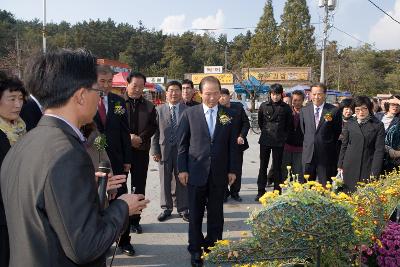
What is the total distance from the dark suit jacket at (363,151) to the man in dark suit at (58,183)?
4.12 metres

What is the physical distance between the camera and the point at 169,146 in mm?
5469

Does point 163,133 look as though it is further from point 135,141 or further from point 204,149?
point 204,149

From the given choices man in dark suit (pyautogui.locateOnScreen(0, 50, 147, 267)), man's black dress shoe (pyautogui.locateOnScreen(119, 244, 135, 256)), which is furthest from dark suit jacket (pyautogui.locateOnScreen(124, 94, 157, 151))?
man in dark suit (pyautogui.locateOnScreen(0, 50, 147, 267))

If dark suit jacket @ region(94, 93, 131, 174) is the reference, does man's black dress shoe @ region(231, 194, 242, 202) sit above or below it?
below

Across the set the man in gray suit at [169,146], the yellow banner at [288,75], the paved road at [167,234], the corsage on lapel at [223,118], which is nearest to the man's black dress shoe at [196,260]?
the paved road at [167,234]

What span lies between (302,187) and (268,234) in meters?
0.33

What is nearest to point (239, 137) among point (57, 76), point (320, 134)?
point (320, 134)

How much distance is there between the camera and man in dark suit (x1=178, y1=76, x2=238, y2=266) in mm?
3922

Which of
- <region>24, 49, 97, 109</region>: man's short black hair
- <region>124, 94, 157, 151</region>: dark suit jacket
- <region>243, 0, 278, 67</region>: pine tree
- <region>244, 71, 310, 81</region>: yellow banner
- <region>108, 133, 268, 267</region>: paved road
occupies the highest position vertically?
<region>243, 0, 278, 67</region>: pine tree

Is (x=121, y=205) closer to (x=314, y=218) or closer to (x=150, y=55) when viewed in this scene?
(x=314, y=218)

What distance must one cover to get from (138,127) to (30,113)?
159cm

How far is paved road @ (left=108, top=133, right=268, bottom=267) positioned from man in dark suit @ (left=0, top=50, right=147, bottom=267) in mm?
2339

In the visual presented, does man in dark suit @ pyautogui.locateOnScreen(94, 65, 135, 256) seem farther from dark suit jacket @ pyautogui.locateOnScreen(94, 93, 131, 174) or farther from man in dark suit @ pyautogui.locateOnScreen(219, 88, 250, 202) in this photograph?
man in dark suit @ pyautogui.locateOnScreen(219, 88, 250, 202)

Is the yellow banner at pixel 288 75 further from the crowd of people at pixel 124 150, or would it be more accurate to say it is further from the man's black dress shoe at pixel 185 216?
the man's black dress shoe at pixel 185 216
